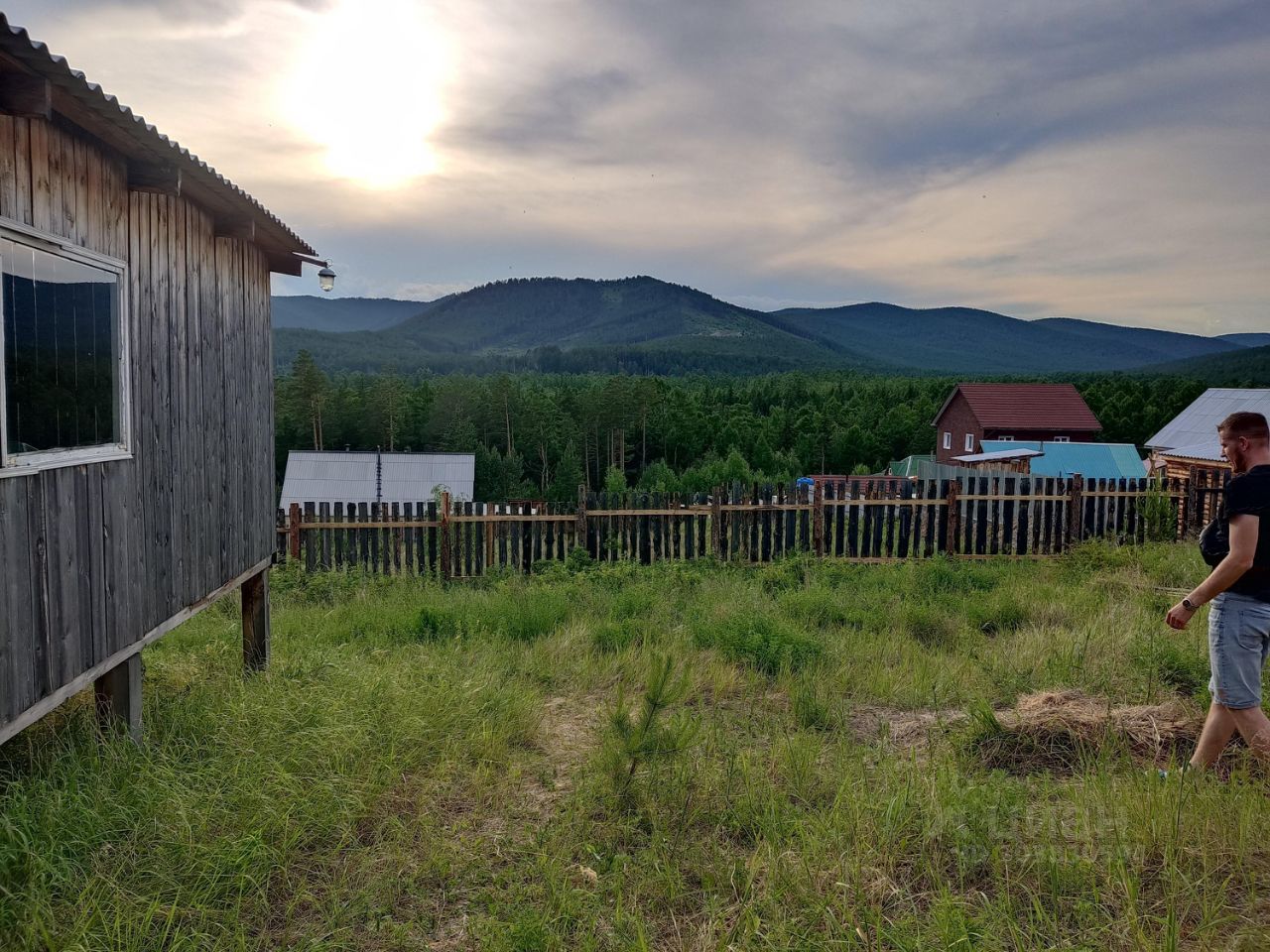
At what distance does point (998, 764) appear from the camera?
4.93 m

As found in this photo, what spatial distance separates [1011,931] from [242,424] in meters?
6.31

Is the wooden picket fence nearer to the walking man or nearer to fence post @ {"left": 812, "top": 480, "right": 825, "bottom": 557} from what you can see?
fence post @ {"left": 812, "top": 480, "right": 825, "bottom": 557}

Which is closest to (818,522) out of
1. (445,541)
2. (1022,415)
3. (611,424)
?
(445,541)

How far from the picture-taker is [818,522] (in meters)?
12.8

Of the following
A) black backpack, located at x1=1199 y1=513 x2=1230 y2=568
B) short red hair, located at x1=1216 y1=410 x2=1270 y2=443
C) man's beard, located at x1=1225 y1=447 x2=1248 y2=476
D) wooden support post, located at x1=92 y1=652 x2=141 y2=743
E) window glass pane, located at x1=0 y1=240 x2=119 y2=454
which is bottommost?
wooden support post, located at x1=92 y1=652 x2=141 y2=743

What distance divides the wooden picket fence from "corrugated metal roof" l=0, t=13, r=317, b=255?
7024mm

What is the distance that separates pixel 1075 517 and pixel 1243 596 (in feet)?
33.4

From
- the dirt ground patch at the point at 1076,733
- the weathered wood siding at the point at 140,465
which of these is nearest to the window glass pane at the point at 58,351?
the weathered wood siding at the point at 140,465

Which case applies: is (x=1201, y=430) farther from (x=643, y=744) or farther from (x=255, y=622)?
(x=255, y=622)

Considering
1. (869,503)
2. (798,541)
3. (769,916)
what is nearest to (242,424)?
(769,916)

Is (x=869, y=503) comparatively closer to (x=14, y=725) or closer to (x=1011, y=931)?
(x=1011, y=931)

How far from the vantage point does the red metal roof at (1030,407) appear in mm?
49406

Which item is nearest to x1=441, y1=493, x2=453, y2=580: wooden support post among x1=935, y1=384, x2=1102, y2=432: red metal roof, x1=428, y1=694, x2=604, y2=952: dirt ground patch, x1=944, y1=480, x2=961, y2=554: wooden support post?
x1=428, y1=694, x2=604, y2=952: dirt ground patch

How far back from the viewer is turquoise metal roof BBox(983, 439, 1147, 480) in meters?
34.9
